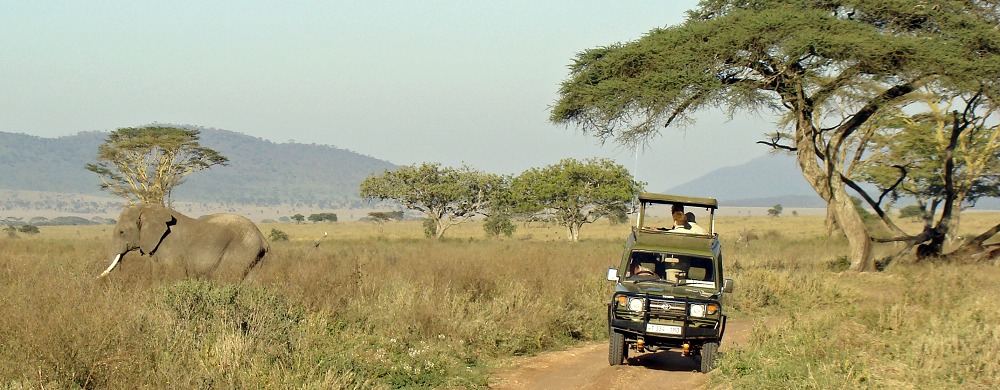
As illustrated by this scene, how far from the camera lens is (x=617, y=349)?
11.6 m

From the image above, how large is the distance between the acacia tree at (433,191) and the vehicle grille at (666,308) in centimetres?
5046


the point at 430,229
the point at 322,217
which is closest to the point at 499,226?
the point at 430,229

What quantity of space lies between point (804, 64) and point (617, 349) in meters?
14.6

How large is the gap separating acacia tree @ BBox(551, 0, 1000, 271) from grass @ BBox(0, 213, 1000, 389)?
6.18 metres

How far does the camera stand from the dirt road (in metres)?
10.7

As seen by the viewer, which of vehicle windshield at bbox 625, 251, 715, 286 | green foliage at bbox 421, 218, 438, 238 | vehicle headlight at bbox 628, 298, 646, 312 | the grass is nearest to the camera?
the grass

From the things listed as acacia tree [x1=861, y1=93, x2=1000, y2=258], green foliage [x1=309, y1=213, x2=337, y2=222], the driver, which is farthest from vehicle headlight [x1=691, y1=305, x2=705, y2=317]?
green foliage [x1=309, y1=213, x2=337, y2=222]

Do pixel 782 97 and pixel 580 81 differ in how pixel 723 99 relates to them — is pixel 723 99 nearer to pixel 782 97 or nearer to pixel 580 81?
pixel 782 97

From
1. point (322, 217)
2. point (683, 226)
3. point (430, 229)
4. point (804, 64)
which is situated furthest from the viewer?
point (322, 217)

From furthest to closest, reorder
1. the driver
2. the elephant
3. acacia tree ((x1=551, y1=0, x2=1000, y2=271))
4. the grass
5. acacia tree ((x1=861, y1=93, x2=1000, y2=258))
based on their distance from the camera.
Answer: acacia tree ((x1=861, y1=93, x2=1000, y2=258)) < acacia tree ((x1=551, y1=0, x2=1000, y2=271)) < the elephant < the driver < the grass

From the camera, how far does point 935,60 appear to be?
22312mm

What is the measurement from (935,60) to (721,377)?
15.0 meters

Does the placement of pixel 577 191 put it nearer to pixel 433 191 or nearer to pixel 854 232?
pixel 433 191

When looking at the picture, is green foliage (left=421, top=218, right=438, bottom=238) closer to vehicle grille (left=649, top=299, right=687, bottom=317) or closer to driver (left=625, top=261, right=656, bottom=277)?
driver (left=625, top=261, right=656, bottom=277)
